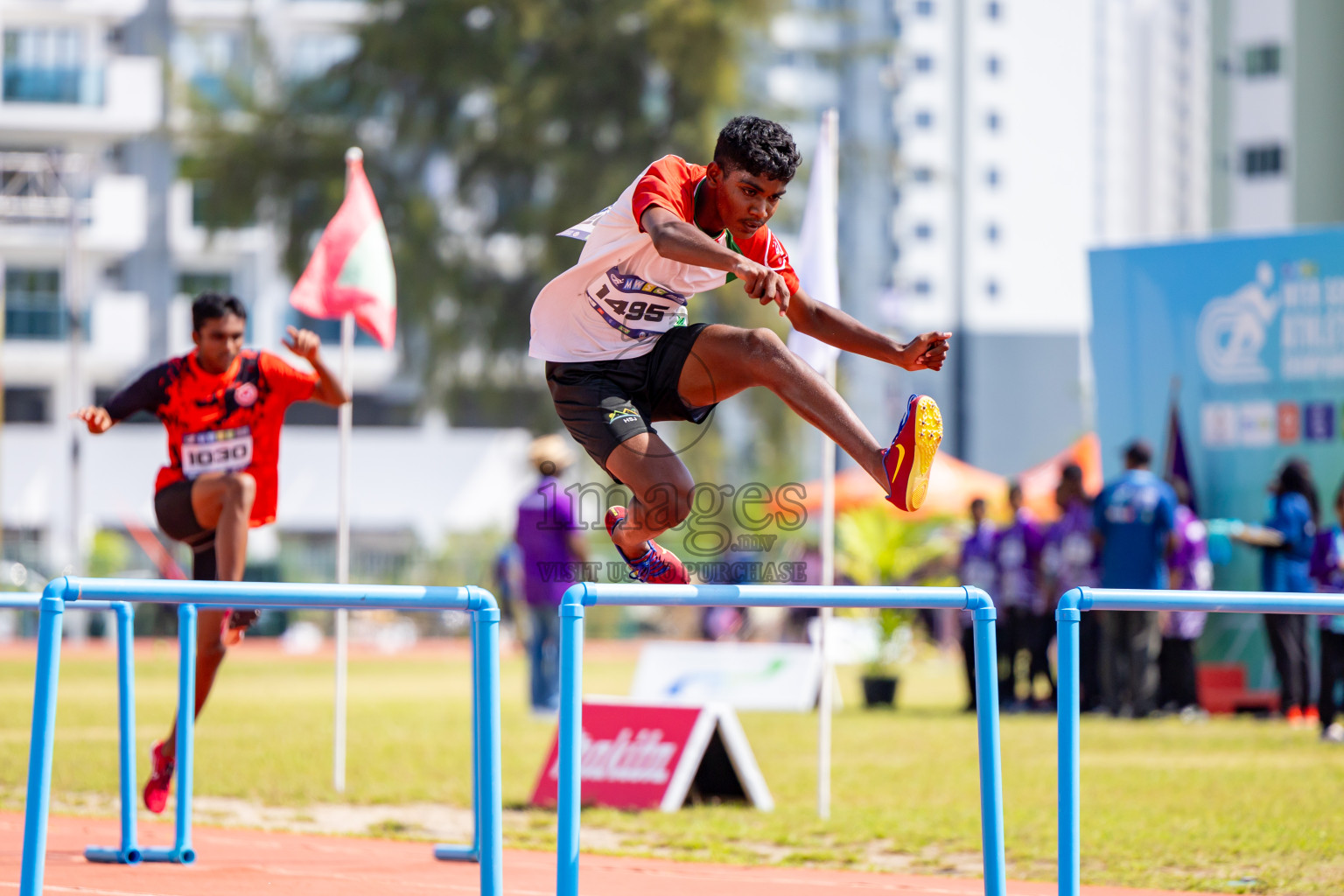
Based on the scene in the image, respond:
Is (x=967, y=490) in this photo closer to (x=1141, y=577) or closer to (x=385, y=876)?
(x=1141, y=577)

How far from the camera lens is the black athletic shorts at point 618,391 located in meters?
5.32

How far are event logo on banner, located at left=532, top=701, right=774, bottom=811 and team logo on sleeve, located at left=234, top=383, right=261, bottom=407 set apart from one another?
259 centimetres

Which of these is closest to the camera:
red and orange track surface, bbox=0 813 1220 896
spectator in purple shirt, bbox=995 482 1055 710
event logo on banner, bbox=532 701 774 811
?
red and orange track surface, bbox=0 813 1220 896

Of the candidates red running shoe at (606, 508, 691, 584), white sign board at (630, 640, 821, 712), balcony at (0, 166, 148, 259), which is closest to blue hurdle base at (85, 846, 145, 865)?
red running shoe at (606, 508, 691, 584)

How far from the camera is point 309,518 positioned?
4122cm

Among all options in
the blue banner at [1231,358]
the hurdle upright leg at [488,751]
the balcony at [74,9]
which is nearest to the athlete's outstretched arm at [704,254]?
the hurdle upright leg at [488,751]

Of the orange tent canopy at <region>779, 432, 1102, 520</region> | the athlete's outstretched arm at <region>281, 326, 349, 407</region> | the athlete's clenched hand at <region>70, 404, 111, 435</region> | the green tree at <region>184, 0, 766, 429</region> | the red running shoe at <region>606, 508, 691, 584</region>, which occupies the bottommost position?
the red running shoe at <region>606, 508, 691, 584</region>

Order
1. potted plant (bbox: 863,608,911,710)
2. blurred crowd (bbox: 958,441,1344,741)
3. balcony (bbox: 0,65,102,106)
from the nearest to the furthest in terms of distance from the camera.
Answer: blurred crowd (bbox: 958,441,1344,741) → potted plant (bbox: 863,608,911,710) → balcony (bbox: 0,65,102,106)

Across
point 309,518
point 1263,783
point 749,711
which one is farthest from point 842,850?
point 309,518

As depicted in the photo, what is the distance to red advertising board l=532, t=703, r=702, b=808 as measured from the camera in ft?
28.3

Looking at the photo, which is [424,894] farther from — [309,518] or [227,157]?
[309,518]

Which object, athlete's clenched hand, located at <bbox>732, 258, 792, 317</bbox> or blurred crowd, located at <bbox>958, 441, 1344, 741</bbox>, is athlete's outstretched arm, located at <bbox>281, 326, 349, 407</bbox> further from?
blurred crowd, located at <bbox>958, 441, 1344, 741</bbox>

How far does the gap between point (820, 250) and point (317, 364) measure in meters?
3.15

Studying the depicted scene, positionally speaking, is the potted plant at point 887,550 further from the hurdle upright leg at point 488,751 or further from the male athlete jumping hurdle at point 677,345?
the hurdle upright leg at point 488,751
